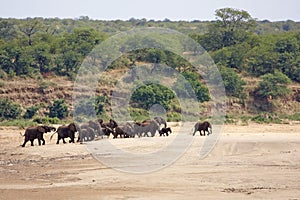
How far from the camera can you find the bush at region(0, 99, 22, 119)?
39562 millimetres

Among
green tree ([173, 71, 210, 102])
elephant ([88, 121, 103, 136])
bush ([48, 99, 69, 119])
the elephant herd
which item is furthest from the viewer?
green tree ([173, 71, 210, 102])

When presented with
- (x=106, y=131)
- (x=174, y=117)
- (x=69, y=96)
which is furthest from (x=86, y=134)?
(x=69, y=96)

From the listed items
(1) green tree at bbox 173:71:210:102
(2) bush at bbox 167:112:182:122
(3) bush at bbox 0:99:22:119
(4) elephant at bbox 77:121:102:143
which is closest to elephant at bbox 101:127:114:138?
(4) elephant at bbox 77:121:102:143

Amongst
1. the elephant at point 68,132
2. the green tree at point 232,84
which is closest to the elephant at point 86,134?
the elephant at point 68,132

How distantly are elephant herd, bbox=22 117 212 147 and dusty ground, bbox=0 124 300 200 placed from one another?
0.88 meters

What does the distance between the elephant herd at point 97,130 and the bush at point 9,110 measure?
12711 millimetres

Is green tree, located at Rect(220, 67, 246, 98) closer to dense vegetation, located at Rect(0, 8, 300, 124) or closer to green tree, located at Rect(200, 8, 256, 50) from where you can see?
dense vegetation, located at Rect(0, 8, 300, 124)

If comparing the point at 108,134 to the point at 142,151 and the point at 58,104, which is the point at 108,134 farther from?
the point at 58,104

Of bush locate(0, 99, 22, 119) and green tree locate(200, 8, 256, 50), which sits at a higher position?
green tree locate(200, 8, 256, 50)

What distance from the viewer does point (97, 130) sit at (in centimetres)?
2638

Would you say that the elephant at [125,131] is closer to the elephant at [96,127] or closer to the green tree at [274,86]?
the elephant at [96,127]

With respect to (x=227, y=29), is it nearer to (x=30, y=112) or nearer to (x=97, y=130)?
(x=30, y=112)

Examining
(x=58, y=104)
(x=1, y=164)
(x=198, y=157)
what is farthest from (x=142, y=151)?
(x=58, y=104)

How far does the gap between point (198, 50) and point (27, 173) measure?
37.8 metres
